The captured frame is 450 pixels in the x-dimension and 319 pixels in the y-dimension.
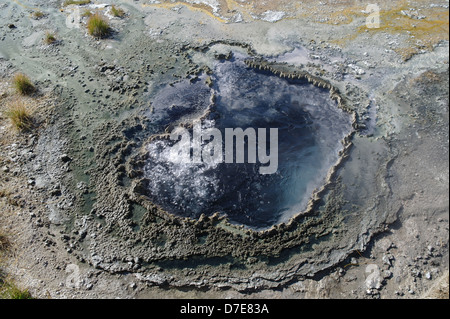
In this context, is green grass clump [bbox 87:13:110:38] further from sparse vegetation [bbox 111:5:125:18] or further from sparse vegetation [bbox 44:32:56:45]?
sparse vegetation [bbox 44:32:56:45]

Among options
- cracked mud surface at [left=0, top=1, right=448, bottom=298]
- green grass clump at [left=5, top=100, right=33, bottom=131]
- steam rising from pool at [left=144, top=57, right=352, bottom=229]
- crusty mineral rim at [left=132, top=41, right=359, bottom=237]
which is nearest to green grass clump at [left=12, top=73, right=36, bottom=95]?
cracked mud surface at [left=0, top=1, right=448, bottom=298]

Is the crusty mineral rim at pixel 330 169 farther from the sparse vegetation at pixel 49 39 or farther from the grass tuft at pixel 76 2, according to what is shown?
the grass tuft at pixel 76 2

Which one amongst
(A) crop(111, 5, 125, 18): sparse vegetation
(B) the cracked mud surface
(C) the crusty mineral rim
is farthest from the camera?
(A) crop(111, 5, 125, 18): sparse vegetation

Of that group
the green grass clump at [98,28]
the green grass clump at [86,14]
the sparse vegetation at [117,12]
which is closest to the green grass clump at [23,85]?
the green grass clump at [98,28]

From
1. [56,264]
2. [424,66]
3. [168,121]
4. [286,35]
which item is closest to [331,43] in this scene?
[286,35]

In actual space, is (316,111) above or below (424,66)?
below

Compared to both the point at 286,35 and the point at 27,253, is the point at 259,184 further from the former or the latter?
the point at 286,35
